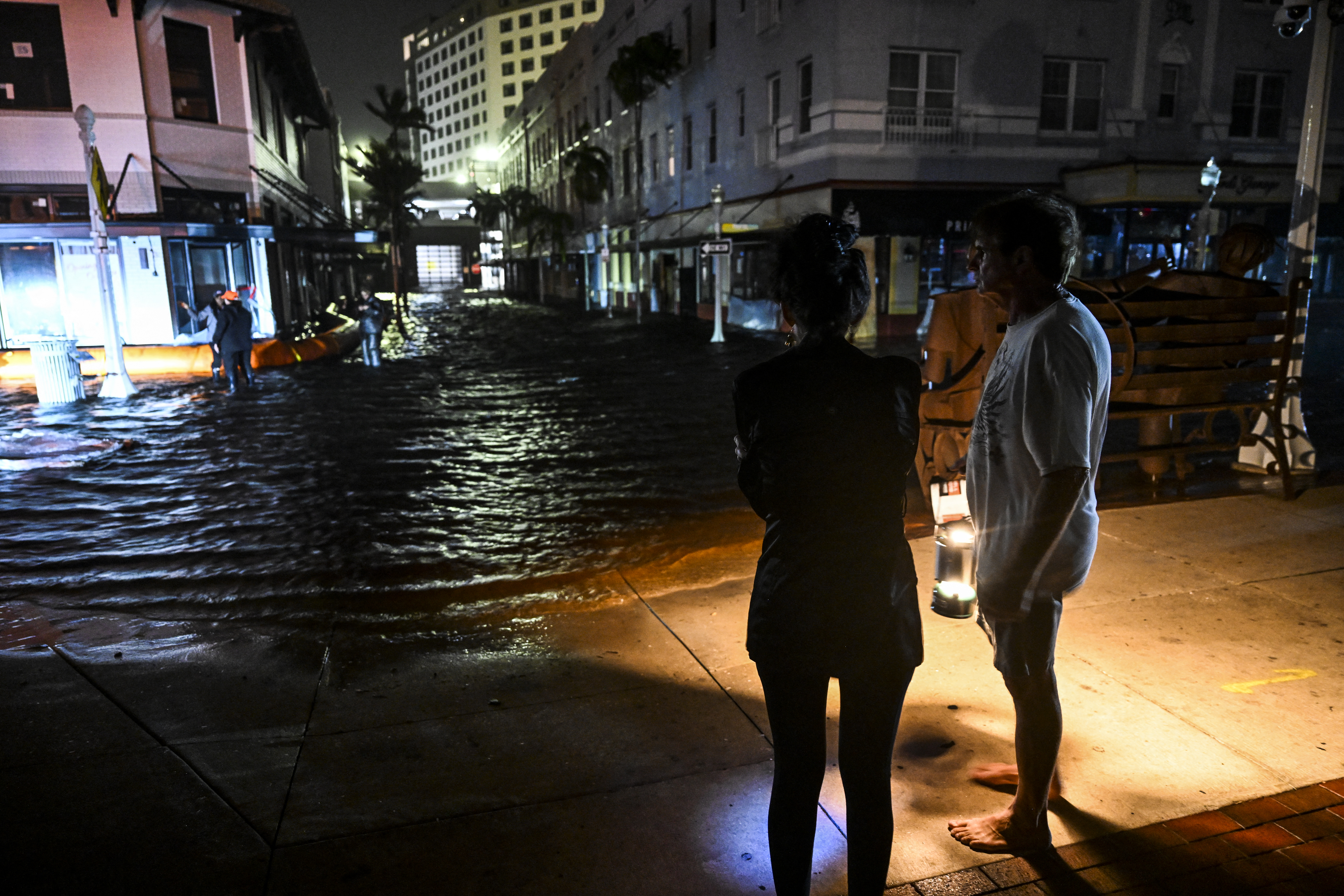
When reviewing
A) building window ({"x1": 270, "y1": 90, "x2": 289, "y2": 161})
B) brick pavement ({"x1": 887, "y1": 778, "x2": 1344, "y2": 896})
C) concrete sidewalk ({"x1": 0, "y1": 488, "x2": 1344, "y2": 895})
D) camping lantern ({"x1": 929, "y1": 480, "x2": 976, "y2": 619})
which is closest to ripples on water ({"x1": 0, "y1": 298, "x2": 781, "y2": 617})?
concrete sidewalk ({"x1": 0, "y1": 488, "x2": 1344, "y2": 895})

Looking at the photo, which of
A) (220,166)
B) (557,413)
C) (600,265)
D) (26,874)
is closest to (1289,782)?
(26,874)

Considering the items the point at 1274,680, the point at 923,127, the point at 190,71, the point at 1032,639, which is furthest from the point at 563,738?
the point at 923,127

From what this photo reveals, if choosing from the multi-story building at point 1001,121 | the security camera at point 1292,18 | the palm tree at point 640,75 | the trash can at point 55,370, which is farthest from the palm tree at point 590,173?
the security camera at point 1292,18

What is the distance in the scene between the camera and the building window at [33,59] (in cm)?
1958

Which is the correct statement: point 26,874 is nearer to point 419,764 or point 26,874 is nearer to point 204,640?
point 419,764

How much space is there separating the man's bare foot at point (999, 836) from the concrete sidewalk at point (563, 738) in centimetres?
6

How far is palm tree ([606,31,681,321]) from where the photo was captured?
33844 millimetres

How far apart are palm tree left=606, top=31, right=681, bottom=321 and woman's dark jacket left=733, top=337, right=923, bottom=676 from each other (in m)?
31.0

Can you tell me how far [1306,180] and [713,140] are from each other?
27360mm

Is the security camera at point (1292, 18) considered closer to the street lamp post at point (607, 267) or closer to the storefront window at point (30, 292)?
the storefront window at point (30, 292)

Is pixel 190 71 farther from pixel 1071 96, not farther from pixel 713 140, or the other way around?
pixel 1071 96

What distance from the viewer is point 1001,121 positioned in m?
24.2

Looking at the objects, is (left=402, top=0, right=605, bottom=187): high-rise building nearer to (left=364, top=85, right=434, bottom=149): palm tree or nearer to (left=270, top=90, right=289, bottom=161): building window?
(left=364, top=85, right=434, bottom=149): palm tree

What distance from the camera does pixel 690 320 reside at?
112 feet
